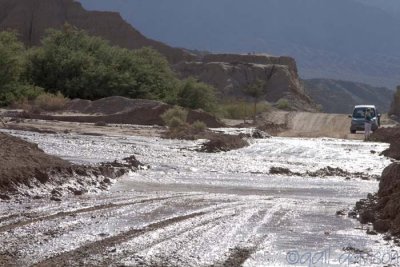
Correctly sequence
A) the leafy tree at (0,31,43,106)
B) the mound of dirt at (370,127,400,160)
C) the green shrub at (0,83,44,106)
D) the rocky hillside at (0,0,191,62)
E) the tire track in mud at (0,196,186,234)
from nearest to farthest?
the tire track in mud at (0,196,186,234)
the mound of dirt at (370,127,400,160)
the green shrub at (0,83,44,106)
the leafy tree at (0,31,43,106)
the rocky hillside at (0,0,191,62)

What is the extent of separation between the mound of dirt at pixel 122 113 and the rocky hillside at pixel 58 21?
161ft

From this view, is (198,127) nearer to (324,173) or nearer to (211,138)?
(211,138)

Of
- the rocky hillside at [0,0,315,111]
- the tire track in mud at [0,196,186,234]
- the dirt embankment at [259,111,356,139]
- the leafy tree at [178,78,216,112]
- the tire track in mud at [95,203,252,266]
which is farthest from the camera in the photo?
the rocky hillside at [0,0,315,111]

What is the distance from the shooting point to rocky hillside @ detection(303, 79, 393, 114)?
152 m

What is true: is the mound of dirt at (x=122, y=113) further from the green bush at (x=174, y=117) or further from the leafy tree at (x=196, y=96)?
the leafy tree at (x=196, y=96)

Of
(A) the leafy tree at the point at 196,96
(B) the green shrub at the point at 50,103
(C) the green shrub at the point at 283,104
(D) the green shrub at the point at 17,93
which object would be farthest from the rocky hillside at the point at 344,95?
(B) the green shrub at the point at 50,103

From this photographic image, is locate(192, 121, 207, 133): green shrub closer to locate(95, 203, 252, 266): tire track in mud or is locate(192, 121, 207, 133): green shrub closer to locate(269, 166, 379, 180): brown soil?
locate(269, 166, 379, 180): brown soil

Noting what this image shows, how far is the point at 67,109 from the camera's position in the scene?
147ft

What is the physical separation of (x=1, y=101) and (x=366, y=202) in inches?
1458

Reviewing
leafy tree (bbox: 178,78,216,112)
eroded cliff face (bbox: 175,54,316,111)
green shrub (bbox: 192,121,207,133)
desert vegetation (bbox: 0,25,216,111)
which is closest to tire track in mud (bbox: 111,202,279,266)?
green shrub (bbox: 192,121,207,133)

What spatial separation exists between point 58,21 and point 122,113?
54772 millimetres

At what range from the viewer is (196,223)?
1143cm

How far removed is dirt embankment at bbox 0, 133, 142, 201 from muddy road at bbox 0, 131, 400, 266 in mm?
485

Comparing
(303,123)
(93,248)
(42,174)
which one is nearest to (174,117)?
(303,123)
